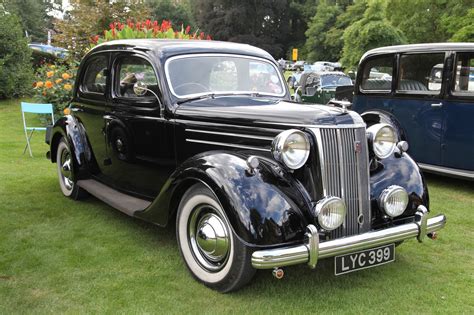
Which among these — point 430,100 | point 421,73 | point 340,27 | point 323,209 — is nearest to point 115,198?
point 323,209

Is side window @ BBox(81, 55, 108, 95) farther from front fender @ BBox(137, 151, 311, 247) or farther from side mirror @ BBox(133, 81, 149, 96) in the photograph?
front fender @ BBox(137, 151, 311, 247)

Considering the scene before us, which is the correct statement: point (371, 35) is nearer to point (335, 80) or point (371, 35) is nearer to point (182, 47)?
point (335, 80)

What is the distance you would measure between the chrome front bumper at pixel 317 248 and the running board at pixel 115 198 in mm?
1673

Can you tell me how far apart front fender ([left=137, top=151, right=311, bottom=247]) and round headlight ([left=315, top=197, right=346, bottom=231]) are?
0.10 metres

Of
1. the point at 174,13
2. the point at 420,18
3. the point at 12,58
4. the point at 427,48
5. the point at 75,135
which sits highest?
the point at 174,13

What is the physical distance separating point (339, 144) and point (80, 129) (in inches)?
134

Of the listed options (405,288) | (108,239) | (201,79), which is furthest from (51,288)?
(405,288)

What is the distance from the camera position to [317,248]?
2.79 metres

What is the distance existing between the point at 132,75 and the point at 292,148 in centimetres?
227

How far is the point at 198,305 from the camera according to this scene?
306 centimetres

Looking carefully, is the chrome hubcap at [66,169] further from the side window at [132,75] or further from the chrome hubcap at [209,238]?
the chrome hubcap at [209,238]

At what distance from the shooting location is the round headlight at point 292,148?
3.05 m

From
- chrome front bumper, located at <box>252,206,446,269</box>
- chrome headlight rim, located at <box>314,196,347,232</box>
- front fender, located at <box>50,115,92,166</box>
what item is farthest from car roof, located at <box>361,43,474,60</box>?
front fender, located at <box>50,115,92,166</box>

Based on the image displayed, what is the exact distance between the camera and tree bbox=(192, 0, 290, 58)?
5606 centimetres
